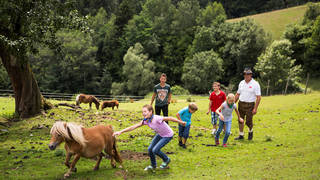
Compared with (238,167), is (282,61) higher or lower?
higher

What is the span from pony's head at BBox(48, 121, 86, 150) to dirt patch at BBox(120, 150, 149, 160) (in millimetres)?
2550

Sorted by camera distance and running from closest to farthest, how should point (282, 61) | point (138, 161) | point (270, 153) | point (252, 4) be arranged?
1. point (138, 161)
2. point (270, 153)
3. point (282, 61)
4. point (252, 4)

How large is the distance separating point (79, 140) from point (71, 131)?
0.35m

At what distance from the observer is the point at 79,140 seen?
771 centimetres

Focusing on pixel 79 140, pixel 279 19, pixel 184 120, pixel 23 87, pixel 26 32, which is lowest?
pixel 79 140

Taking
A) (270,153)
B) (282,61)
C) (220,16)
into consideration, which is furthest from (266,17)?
(270,153)

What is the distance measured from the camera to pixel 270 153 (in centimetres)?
1060

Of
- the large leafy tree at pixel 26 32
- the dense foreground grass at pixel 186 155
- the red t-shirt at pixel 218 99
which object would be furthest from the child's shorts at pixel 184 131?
the large leafy tree at pixel 26 32

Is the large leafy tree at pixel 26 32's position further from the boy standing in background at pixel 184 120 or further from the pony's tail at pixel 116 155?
the boy standing in background at pixel 184 120

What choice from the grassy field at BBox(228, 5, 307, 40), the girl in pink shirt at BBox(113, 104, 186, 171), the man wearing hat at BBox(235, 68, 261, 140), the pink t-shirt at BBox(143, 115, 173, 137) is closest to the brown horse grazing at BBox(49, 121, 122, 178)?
the girl in pink shirt at BBox(113, 104, 186, 171)

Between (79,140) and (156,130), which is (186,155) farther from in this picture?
(79,140)

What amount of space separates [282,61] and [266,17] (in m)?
47.9

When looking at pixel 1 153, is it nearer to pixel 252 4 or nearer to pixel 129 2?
pixel 129 2

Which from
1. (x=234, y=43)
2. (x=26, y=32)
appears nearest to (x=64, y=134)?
(x=26, y=32)
